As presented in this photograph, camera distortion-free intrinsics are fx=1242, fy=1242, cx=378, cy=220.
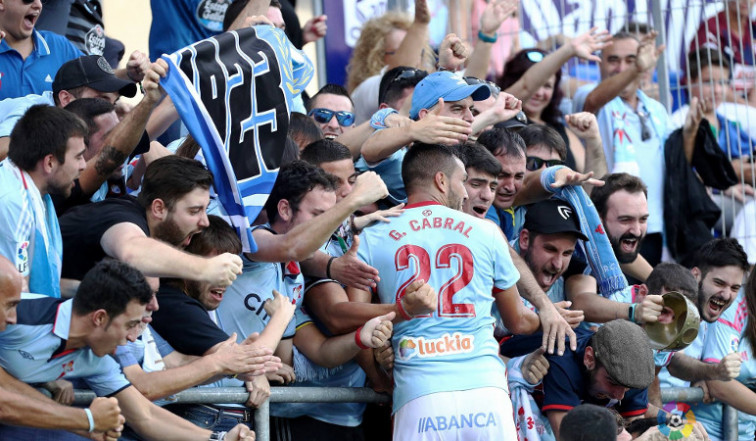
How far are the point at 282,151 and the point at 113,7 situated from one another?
5113 mm

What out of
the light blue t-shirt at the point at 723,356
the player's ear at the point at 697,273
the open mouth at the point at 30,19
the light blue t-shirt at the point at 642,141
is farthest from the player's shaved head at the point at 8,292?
the light blue t-shirt at the point at 642,141

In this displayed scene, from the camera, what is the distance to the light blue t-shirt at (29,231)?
4723 mm

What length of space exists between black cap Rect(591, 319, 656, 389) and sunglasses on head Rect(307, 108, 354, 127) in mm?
2401

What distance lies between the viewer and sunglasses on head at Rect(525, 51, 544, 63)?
28.2 feet

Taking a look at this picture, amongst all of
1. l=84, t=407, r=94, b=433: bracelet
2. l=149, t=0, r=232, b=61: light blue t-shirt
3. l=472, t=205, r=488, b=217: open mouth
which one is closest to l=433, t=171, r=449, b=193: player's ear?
l=472, t=205, r=488, b=217: open mouth

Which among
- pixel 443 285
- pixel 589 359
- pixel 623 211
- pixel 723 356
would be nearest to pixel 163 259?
pixel 443 285

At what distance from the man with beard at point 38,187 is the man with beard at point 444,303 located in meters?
1.49

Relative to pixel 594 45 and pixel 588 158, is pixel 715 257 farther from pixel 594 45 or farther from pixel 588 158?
pixel 594 45

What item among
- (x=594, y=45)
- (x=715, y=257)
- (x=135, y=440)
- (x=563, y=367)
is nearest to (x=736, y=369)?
(x=715, y=257)

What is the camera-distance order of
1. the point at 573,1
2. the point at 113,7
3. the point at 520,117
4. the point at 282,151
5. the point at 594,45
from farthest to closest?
the point at 113,7, the point at 573,1, the point at 594,45, the point at 520,117, the point at 282,151

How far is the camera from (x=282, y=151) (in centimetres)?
603

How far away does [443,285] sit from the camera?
18.6 ft

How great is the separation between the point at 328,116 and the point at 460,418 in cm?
276

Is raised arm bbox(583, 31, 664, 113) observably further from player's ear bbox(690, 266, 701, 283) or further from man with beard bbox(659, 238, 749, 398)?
player's ear bbox(690, 266, 701, 283)
